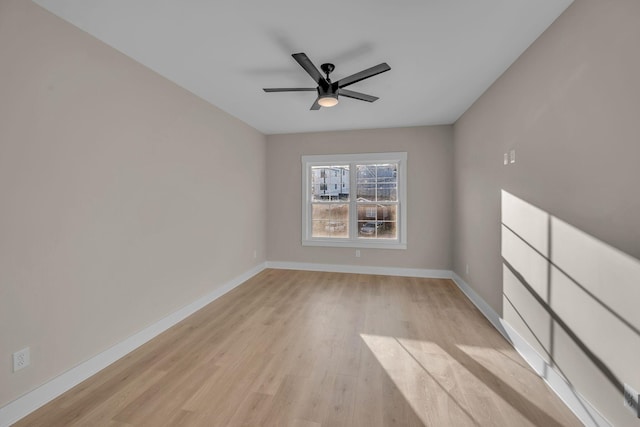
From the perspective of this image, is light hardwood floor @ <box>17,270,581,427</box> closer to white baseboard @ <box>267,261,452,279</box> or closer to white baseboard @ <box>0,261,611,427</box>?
white baseboard @ <box>0,261,611,427</box>

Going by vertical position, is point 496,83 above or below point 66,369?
above

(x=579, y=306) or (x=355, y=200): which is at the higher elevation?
(x=355, y=200)

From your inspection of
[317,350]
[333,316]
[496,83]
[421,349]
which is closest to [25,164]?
[317,350]

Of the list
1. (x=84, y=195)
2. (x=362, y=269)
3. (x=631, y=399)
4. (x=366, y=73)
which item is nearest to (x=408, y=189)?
(x=362, y=269)

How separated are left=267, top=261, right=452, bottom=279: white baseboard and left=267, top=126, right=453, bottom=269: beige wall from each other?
0.24ft

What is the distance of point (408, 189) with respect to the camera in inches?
196

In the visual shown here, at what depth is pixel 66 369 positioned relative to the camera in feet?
6.62

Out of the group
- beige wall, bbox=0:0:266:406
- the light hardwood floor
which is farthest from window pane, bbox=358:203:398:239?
beige wall, bbox=0:0:266:406

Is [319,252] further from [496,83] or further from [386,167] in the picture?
[496,83]

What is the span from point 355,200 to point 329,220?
643mm

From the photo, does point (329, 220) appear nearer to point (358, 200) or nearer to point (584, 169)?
point (358, 200)

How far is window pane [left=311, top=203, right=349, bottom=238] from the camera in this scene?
538 cm

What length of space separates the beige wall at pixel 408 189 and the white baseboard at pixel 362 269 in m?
0.07

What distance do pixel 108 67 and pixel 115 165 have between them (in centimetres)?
81
